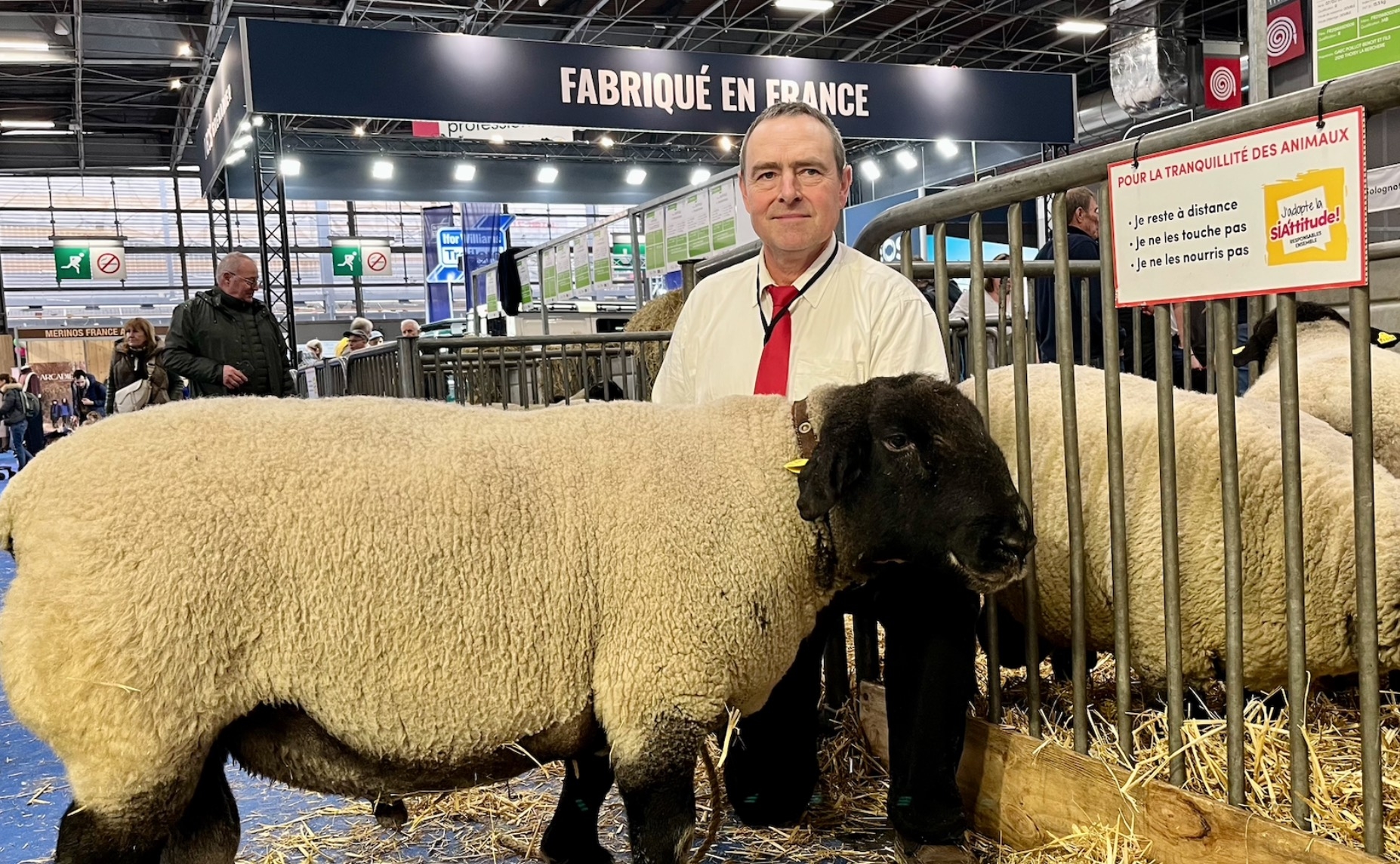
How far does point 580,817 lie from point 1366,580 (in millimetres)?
1844

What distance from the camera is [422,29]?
16.8 m

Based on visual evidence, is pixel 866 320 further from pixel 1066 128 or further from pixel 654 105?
pixel 1066 128

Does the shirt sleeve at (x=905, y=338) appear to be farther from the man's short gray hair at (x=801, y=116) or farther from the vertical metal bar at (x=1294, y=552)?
the vertical metal bar at (x=1294, y=552)

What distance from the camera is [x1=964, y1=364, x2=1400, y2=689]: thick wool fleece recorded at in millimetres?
2475

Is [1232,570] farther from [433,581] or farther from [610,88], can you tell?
[610,88]

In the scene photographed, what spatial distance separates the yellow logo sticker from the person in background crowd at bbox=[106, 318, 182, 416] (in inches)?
346

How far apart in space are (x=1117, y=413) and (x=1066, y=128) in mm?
11961

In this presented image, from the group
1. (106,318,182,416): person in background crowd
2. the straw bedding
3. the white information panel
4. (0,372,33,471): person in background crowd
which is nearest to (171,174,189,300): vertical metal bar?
(0,372,33,471): person in background crowd

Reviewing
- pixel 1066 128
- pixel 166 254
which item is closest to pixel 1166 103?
pixel 1066 128

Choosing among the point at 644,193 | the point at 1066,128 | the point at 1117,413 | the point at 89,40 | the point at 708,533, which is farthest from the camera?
the point at 644,193

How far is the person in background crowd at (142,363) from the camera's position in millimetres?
8922

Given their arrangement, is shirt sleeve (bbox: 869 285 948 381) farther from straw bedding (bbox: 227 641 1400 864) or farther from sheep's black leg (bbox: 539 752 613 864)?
sheep's black leg (bbox: 539 752 613 864)

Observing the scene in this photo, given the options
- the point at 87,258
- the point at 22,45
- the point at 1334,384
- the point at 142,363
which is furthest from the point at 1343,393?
the point at 87,258

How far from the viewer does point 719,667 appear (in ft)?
7.21
